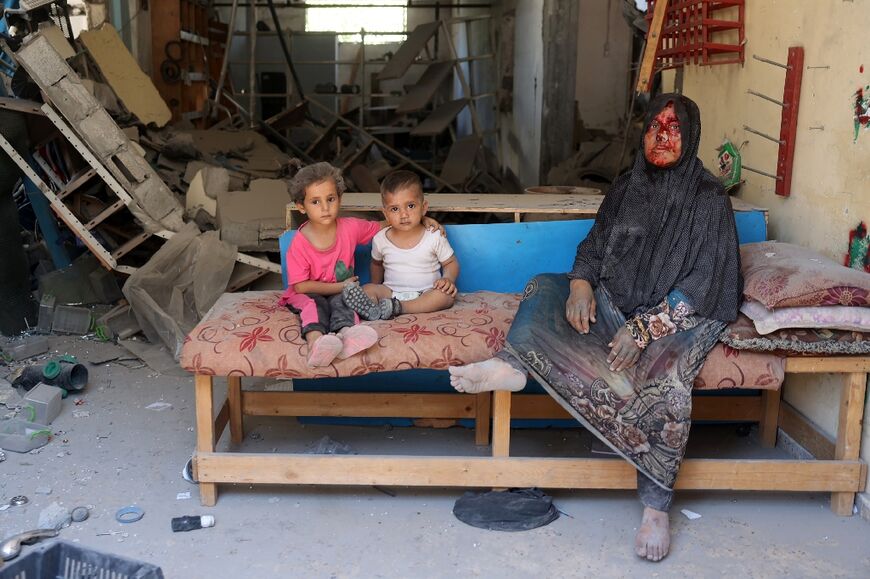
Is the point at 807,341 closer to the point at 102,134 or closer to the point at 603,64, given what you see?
the point at 102,134

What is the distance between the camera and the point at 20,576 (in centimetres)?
257

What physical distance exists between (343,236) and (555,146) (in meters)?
5.17

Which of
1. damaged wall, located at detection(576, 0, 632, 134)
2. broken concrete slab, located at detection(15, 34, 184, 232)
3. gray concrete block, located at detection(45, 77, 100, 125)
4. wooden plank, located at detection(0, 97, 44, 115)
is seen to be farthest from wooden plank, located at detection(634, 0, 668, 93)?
damaged wall, located at detection(576, 0, 632, 134)

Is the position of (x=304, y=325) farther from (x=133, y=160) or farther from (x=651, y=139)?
(x=133, y=160)

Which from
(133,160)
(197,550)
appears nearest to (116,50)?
(133,160)

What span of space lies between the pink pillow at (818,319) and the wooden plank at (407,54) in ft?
21.0

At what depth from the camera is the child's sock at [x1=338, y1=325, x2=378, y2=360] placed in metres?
3.36

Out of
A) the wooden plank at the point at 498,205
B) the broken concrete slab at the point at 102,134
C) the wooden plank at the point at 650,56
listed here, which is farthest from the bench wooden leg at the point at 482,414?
the broken concrete slab at the point at 102,134

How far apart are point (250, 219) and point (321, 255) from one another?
2.18m

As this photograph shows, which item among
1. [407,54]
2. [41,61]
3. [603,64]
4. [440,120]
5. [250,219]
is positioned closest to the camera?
[41,61]

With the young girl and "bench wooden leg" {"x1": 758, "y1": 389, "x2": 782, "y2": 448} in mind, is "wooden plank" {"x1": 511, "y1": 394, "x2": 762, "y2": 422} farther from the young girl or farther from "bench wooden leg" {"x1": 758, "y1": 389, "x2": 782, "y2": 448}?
the young girl

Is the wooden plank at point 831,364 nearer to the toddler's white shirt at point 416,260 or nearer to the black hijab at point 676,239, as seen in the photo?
the black hijab at point 676,239

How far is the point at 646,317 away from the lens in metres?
3.36

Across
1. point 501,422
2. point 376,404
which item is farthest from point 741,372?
point 376,404
